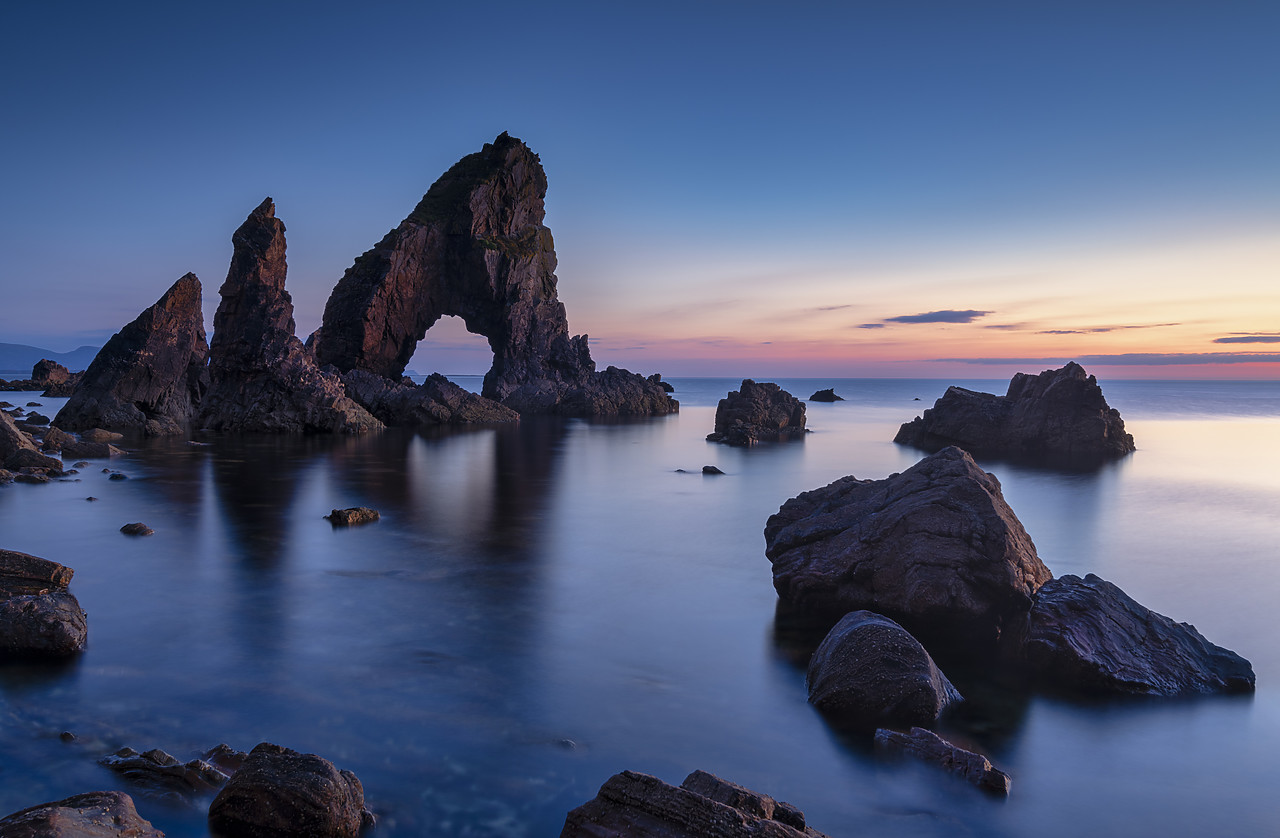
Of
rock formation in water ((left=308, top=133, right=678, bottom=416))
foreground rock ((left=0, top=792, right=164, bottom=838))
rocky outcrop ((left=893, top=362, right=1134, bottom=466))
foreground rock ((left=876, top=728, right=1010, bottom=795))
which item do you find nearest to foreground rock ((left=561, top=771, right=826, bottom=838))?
foreground rock ((left=876, top=728, right=1010, bottom=795))

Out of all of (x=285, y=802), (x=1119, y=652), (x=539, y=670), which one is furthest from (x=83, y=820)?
(x=1119, y=652)

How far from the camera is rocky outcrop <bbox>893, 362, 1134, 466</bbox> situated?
35.0 m

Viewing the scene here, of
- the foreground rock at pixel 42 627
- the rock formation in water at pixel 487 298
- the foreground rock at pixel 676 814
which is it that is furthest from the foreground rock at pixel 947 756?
the rock formation in water at pixel 487 298

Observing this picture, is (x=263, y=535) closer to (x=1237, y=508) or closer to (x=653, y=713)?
(x=653, y=713)

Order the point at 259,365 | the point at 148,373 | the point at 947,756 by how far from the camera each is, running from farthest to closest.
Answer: the point at 148,373, the point at 259,365, the point at 947,756

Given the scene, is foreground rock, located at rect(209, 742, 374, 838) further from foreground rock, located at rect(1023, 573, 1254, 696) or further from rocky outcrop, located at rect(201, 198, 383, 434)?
rocky outcrop, located at rect(201, 198, 383, 434)

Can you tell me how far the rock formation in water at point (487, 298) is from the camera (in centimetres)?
5641

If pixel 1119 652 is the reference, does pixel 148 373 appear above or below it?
above

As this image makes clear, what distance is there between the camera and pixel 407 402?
154 feet

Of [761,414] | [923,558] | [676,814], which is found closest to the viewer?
[676,814]

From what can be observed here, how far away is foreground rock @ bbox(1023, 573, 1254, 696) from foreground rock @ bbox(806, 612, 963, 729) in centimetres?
149

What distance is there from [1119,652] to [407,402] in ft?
141

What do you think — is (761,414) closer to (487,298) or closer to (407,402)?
(407,402)

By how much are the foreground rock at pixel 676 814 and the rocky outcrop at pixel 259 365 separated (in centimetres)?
3639
